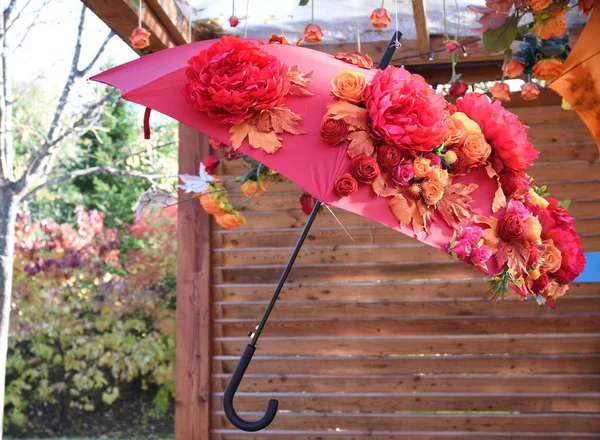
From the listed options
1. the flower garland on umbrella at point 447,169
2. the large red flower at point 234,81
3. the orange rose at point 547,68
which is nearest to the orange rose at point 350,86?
the flower garland on umbrella at point 447,169

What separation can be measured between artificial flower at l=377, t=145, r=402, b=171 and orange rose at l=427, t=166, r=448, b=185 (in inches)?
2.9

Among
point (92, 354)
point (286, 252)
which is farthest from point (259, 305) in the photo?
point (92, 354)

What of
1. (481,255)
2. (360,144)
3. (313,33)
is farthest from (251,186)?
(481,255)

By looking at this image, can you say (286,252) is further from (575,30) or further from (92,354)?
(92,354)

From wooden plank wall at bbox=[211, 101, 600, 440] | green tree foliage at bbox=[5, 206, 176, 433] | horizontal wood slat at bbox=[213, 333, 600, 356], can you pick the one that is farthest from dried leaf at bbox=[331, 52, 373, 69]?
green tree foliage at bbox=[5, 206, 176, 433]

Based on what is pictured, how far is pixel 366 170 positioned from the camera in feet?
4.72

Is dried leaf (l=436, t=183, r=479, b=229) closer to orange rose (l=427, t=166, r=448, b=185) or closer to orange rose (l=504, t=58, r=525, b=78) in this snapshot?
orange rose (l=427, t=166, r=448, b=185)

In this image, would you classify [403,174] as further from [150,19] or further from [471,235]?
[150,19]

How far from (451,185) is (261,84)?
0.47 m

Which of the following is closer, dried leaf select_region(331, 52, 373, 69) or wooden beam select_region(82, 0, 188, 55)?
dried leaf select_region(331, 52, 373, 69)

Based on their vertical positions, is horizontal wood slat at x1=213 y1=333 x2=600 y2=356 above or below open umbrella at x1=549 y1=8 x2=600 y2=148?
below

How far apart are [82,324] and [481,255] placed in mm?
5887

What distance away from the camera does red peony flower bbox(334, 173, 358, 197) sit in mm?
1406

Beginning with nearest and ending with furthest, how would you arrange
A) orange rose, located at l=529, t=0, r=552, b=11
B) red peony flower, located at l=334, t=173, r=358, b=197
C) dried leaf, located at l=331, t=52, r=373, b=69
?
red peony flower, located at l=334, t=173, r=358, b=197
dried leaf, located at l=331, t=52, r=373, b=69
orange rose, located at l=529, t=0, r=552, b=11
